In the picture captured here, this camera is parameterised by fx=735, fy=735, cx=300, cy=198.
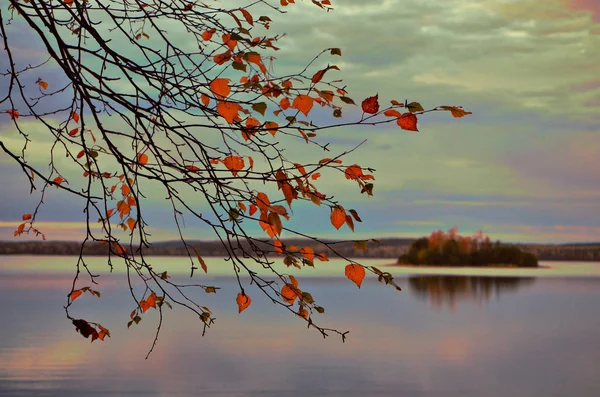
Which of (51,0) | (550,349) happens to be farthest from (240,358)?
(51,0)

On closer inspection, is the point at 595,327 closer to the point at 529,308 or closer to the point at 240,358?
the point at 529,308

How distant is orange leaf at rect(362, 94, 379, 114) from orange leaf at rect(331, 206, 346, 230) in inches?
20.3

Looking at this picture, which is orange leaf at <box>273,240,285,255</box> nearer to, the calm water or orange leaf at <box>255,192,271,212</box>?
orange leaf at <box>255,192,271,212</box>

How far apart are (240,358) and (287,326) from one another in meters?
6.35

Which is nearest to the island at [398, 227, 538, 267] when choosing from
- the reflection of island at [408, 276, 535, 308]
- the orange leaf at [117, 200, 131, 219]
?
the reflection of island at [408, 276, 535, 308]

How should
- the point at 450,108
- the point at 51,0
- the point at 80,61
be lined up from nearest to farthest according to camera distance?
the point at 450,108
the point at 80,61
the point at 51,0

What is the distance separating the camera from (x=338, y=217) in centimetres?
363

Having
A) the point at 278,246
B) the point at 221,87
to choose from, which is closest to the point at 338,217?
the point at 278,246

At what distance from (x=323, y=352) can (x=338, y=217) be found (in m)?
16.3

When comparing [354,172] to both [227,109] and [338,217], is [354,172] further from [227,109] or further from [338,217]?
[227,109]

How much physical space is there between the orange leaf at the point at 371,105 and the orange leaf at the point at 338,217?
0.51 meters

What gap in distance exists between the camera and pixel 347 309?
29766 mm

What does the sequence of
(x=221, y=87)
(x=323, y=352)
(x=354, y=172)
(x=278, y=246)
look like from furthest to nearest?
(x=323, y=352)
(x=278, y=246)
(x=354, y=172)
(x=221, y=87)

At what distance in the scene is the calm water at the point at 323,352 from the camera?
14930 millimetres
